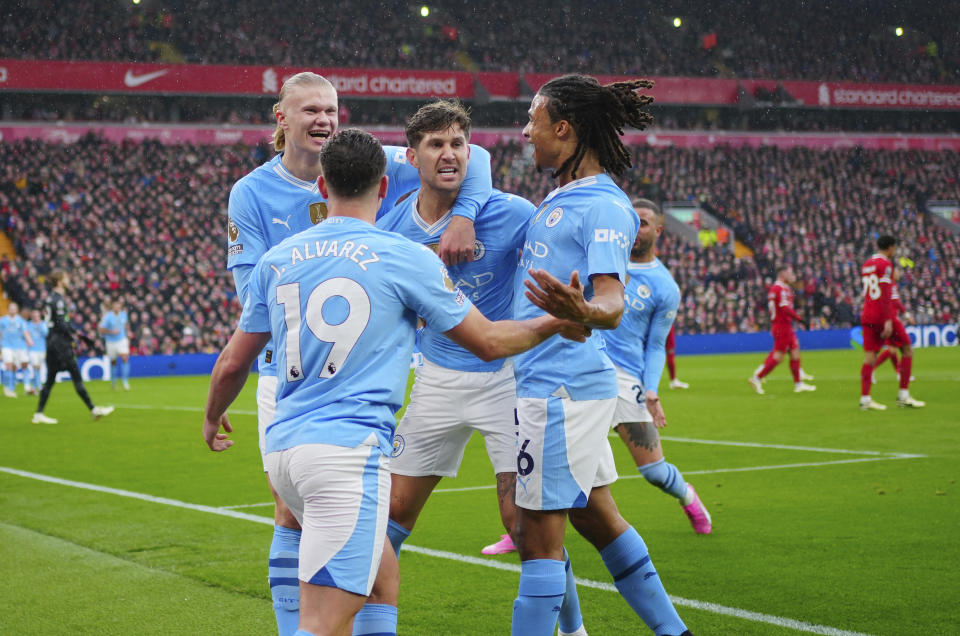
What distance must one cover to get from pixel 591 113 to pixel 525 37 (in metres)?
43.6

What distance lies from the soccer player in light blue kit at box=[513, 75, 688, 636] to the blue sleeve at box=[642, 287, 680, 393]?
9.44 feet

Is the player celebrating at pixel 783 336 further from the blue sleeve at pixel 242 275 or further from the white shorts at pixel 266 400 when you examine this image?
the white shorts at pixel 266 400

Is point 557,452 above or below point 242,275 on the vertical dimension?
below

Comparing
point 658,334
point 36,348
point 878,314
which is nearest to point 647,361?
point 658,334

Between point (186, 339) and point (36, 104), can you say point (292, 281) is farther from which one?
point (36, 104)

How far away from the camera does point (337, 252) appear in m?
3.29

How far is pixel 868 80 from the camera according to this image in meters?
48.8

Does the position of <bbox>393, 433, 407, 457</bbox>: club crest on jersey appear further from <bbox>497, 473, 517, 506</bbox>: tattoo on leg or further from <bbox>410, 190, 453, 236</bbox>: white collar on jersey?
<bbox>410, 190, 453, 236</bbox>: white collar on jersey

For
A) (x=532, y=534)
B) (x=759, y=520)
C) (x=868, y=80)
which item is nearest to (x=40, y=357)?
(x=759, y=520)

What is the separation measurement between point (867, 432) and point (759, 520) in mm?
5739

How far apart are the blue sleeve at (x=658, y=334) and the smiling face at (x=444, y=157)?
286cm

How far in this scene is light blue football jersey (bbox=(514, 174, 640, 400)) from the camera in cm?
387

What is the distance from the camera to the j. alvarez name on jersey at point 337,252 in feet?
10.7

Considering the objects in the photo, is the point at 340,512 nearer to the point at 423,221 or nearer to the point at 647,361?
the point at 423,221
